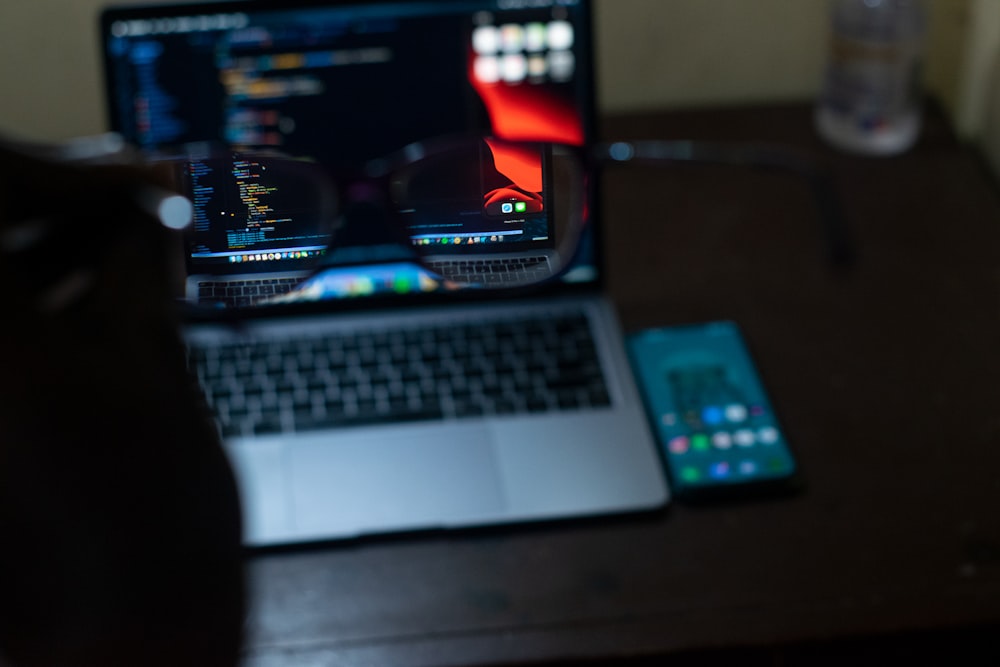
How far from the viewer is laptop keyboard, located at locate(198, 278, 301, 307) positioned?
0.37 meters

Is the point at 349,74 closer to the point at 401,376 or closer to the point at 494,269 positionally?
the point at 401,376

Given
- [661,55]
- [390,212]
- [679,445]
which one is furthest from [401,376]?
[661,55]

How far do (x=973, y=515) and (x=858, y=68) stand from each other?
1.60 ft

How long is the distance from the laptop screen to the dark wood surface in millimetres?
174

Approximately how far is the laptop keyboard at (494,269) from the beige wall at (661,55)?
73 cm

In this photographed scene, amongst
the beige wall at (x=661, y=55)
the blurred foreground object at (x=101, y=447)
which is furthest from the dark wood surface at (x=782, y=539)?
the blurred foreground object at (x=101, y=447)

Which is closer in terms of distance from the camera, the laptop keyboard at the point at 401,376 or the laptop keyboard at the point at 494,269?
the laptop keyboard at the point at 494,269

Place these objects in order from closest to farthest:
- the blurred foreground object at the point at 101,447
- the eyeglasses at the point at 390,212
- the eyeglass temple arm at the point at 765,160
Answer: the blurred foreground object at the point at 101,447, the eyeglasses at the point at 390,212, the eyeglass temple arm at the point at 765,160

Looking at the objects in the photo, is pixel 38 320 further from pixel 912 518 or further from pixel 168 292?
pixel 912 518

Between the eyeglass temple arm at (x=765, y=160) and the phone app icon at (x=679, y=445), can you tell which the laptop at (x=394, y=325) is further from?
the eyeglass temple arm at (x=765, y=160)

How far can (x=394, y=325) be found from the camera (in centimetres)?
85

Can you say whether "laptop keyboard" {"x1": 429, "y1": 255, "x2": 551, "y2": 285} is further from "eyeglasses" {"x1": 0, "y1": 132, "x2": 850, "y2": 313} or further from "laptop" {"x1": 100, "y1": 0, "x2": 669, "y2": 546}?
"laptop" {"x1": 100, "y1": 0, "x2": 669, "y2": 546}

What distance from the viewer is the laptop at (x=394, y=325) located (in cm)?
75

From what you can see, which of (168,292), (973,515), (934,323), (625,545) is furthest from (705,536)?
(168,292)
